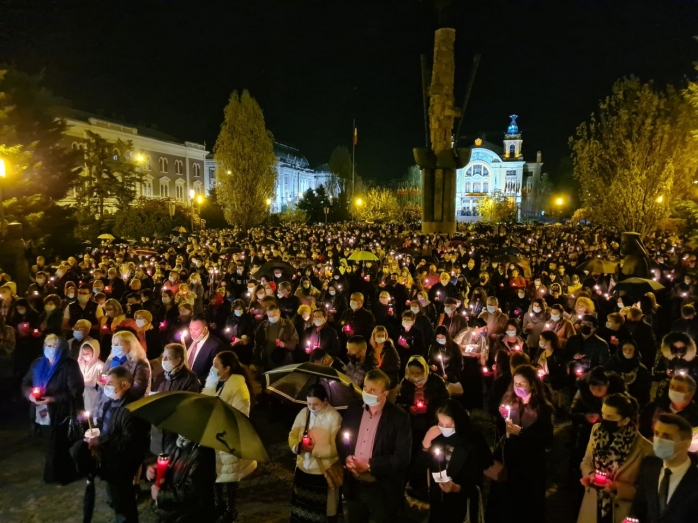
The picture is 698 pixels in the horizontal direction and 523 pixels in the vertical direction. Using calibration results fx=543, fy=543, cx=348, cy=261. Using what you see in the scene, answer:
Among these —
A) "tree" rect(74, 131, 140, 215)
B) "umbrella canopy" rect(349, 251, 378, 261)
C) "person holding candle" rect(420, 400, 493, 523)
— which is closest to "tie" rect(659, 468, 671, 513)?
"person holding candle" rect(420, 400, 493, 523)

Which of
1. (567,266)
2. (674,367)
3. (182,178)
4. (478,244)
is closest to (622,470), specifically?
(674,367)

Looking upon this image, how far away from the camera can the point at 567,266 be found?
53.9ft

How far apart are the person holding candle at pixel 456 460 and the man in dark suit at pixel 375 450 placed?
0.24 meters

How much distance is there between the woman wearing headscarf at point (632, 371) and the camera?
646cm

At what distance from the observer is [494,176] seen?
106250 millimetres

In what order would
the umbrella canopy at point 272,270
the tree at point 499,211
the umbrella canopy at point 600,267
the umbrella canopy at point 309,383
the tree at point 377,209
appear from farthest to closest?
the tree at point 499,211
the tree at point 377,209
the umbrella canopy at point 272,270
the umbrella canopy at point 600,267
the umbrella canopy at point 309,383

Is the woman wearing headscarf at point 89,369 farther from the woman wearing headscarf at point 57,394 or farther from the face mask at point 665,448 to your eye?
the face mask at point 665,448

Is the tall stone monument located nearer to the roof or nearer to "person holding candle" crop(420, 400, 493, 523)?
"person holding candle" crop(420, 400, 493, 523)

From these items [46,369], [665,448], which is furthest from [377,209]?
[665,448]

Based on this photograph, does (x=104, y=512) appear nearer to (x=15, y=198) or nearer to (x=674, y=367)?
(x=674, y=367)

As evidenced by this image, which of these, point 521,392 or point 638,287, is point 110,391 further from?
point 638,287

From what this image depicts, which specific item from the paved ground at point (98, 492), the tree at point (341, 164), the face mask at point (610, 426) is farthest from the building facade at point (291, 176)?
the face mask at point (610, 426)

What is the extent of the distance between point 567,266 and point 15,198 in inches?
814

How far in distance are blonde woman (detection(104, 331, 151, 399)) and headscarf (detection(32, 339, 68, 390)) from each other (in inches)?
24.2
